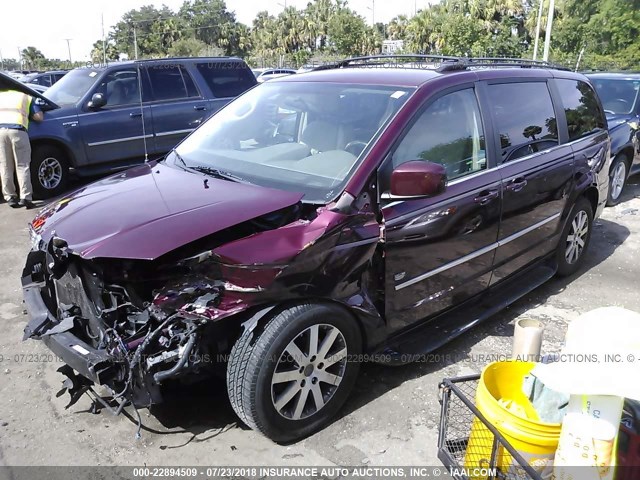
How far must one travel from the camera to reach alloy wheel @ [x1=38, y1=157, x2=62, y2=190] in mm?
7699

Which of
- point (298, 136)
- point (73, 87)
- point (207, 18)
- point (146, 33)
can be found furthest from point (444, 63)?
point (207, 18)

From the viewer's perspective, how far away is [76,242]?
2580 millimetres

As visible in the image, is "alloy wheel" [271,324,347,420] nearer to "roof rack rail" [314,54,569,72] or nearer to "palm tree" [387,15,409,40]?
"roof rack rail" [314,54,569,72]

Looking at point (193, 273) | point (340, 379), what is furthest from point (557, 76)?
point (193, 273)

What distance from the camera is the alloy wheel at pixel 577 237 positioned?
4879 mm

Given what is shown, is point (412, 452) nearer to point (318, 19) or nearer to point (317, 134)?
point (317, 134)

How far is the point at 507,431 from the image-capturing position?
220 cm

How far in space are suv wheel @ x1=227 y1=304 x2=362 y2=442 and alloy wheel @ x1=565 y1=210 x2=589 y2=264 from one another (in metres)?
2.87

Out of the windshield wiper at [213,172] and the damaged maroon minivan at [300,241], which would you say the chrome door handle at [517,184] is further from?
the windshield wiper at [213,172]

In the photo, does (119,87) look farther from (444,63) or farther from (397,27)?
(397,27)

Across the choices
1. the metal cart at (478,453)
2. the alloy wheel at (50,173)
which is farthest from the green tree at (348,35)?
the metal cart at (478,453)

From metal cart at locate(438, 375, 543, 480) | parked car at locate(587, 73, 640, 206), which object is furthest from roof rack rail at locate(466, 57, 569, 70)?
parked car at locate(587, 73, 640, 206)

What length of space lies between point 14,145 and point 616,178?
8.25 m

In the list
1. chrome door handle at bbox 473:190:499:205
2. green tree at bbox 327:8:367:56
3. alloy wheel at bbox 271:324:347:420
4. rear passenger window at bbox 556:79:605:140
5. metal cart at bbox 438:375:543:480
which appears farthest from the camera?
green tree at bbox 327:8:367:56
